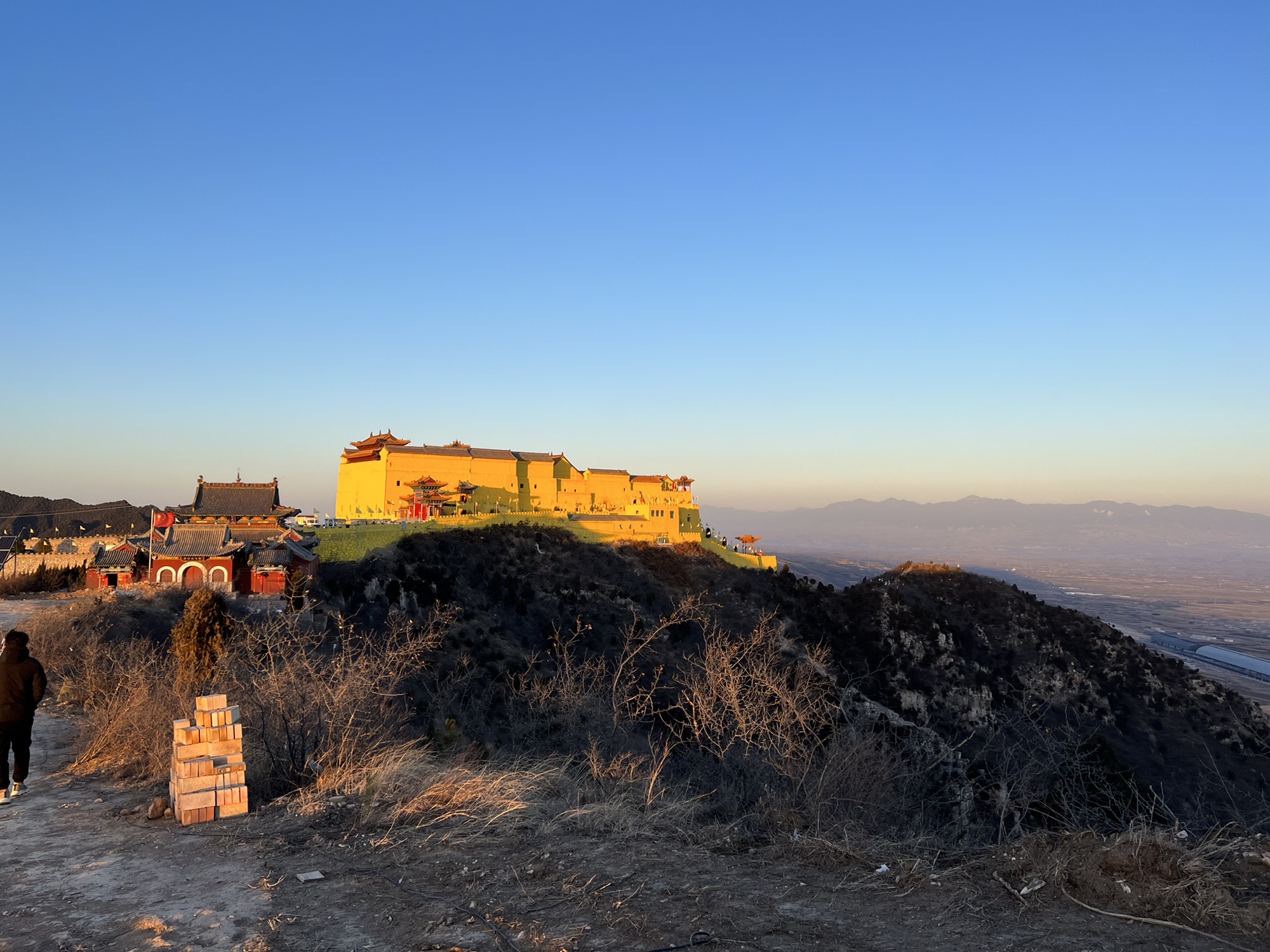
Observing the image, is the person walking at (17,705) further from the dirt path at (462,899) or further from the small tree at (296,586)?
the small tree at (296,586)

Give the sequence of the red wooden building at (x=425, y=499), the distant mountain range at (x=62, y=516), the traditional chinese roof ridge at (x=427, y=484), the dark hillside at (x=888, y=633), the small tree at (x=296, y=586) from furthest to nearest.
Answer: the distant mountain range at (x=62, y=516), the traditional chinese roof ridge at (x=427, y=484), the red wooden building at (x=425, y=499), the dark hillside at (x=888, y=633), the small tree at (x=296, y=586)

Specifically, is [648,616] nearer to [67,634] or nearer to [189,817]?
[67,634]

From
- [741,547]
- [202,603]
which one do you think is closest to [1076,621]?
[741,547]

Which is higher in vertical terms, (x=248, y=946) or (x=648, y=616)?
(x=248, y=946)

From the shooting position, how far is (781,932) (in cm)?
443

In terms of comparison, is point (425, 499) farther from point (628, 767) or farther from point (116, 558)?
point (628, 767)

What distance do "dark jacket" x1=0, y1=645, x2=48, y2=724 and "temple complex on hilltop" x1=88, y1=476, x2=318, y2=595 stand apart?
2549cm

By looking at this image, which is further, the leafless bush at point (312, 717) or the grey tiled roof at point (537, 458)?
the grey tiled roof at point (537, 458)

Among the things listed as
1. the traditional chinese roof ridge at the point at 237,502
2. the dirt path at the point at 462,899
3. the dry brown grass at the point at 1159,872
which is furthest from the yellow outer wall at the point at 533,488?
the dry brown grass at the point at 1159,872

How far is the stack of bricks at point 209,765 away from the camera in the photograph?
6.58 metres

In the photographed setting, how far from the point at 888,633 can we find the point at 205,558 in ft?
122

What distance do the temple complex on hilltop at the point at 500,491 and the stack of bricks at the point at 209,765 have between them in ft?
158

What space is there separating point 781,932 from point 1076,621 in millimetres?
55846

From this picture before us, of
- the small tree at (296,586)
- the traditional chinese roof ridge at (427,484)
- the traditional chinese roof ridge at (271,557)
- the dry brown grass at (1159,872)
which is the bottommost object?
the small tree at (296,586)
